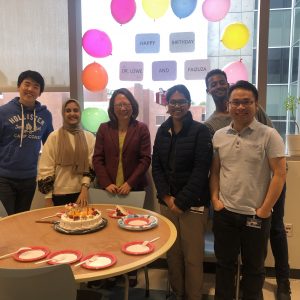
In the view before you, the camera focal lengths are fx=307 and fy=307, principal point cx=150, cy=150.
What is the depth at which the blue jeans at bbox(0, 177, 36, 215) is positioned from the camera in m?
2.44

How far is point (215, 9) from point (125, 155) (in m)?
1.46

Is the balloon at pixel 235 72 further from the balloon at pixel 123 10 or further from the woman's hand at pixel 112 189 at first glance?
the woman's hand at pixel 112 189

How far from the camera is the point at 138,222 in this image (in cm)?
175

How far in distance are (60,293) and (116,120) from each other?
1.55m

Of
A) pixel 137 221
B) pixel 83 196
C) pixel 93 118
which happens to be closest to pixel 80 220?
pixel 137 221

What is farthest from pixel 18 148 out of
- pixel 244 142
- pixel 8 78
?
pixel 244 142

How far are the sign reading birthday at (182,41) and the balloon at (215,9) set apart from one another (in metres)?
0.20

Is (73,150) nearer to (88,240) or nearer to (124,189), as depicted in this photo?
(124,189)

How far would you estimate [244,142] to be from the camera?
1821mm

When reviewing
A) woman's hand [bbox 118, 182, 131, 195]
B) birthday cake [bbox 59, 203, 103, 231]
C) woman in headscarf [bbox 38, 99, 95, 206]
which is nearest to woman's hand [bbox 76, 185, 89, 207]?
woman in headscarf [bbox 38, 99, 95, 206]

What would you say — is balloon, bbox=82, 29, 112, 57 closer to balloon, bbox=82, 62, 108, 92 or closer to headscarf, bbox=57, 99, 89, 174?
balloon, bbox=82, 62, 108, 92

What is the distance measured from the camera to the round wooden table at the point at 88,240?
4.17ft

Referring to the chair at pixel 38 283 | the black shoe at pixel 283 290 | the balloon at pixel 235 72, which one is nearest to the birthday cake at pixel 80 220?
the chair at pixel 38 283

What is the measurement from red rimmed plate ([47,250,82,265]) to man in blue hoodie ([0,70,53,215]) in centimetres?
130
